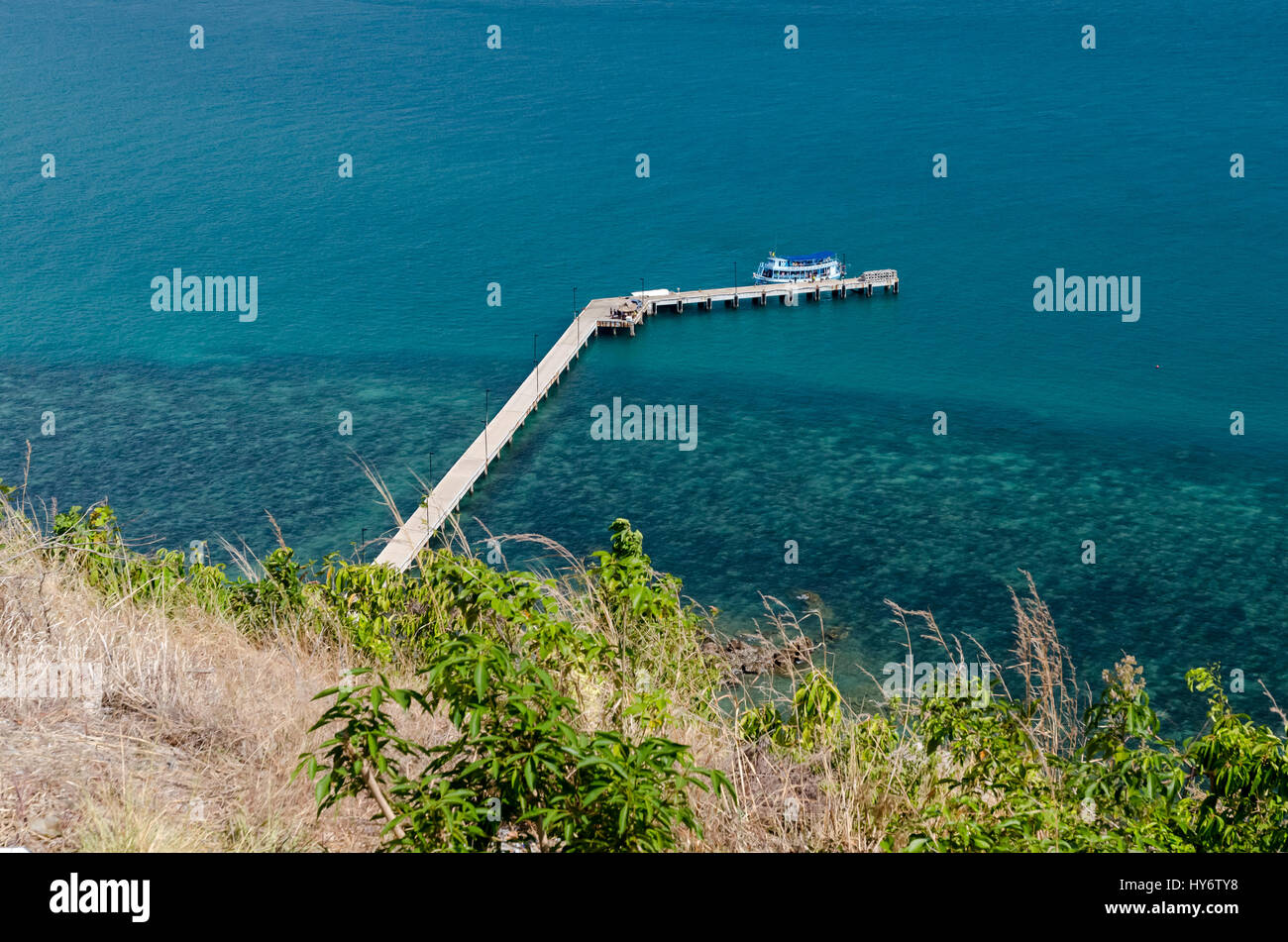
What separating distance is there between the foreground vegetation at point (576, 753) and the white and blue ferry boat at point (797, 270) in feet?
249

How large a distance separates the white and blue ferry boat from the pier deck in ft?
2.00

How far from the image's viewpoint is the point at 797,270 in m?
87.4

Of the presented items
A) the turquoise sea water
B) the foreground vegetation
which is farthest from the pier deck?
the foreground vegetation

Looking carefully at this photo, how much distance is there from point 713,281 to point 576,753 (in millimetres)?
83548

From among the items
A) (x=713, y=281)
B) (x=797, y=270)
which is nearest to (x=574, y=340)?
(x=713, y=281)

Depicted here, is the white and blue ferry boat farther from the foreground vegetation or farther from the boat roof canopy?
the foreground vegetation

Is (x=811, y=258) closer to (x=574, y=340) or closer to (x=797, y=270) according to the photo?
(x=797, y=270)

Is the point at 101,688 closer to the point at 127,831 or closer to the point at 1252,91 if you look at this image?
the point at 127,831

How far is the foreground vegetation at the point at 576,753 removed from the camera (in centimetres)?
730

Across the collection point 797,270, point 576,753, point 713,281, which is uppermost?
point 797,270

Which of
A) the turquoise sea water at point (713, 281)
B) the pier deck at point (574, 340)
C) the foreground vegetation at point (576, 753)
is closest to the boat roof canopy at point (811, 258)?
the pier deck at point (574, 340)

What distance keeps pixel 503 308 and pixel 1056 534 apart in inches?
1768

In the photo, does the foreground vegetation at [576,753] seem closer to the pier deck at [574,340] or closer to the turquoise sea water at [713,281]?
the turquoise sea water at [713,281]

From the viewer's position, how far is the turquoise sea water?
177ft
